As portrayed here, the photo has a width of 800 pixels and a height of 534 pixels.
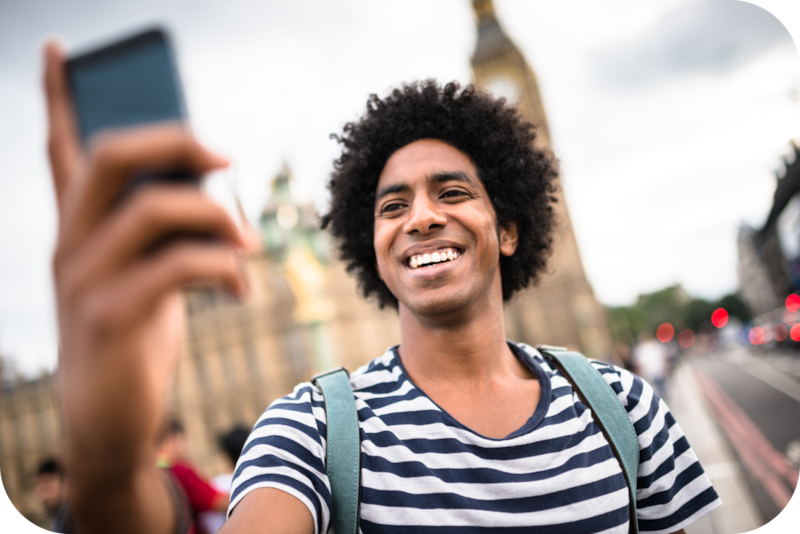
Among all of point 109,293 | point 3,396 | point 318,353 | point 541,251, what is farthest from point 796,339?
point 3,396

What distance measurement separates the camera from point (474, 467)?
1.58 meters

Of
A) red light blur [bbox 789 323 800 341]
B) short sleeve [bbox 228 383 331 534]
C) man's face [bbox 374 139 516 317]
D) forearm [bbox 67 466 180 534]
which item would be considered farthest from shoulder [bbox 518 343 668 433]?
red light blur [bbox 789 323 800 341]

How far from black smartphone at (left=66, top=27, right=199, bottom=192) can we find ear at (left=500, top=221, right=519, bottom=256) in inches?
79.4

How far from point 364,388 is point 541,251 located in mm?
1561

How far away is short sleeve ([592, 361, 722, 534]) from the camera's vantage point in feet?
5.98

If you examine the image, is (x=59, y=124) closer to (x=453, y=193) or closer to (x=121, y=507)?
(x=121, y=507)

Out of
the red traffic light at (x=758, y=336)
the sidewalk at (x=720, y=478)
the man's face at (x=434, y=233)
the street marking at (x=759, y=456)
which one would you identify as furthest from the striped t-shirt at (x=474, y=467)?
the red traffic light at (x=758, y=336)

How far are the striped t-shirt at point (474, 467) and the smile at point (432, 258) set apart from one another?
0.41m

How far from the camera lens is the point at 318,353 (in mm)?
7316

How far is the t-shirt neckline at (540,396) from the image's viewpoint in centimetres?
170

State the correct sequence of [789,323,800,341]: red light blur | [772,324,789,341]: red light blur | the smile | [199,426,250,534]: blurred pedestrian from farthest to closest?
[772,324,789,341]: red light blur
[789,323,800,341]: red light blur
[199,426,250,534]: blurred pedestrian
the smile

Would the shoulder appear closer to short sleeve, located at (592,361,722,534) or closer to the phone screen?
short sleeve, located at (592,361,722,534)

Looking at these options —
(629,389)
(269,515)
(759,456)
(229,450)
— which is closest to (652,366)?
(759,456)

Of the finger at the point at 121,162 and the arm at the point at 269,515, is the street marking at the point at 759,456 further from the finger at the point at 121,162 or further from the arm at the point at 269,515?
the finger at the point at 121,162
